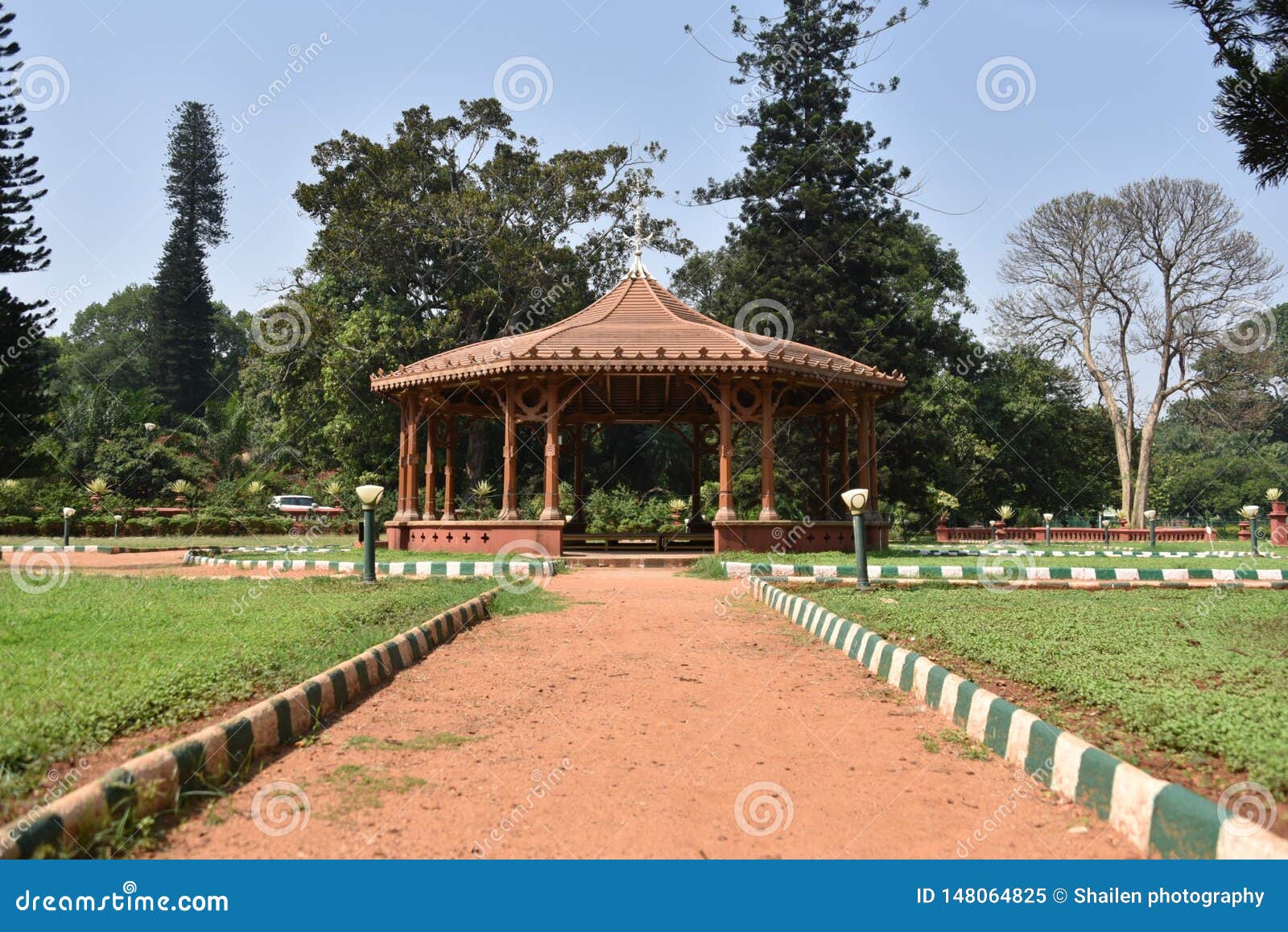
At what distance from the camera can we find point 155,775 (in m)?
3.12

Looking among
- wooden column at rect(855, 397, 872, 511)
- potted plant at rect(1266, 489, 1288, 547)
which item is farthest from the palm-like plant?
potted plant at rect(1266, 489, 1288, 547)

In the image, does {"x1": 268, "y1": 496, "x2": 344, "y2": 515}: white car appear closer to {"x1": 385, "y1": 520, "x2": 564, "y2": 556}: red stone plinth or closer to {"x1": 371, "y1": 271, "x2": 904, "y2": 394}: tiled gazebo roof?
{"x1": 371, "y1": 271, "x2": 904, "y2": 394}: tiled gazebo roof

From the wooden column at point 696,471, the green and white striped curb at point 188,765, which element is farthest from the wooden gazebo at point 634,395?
the green and white striped curb at point 188,765

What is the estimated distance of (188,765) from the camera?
3318 mm

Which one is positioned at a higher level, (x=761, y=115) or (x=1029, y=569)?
(x=761, y=115)

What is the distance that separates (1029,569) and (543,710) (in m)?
9.14

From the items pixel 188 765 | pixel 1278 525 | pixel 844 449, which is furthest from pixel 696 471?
pixel 1278 525

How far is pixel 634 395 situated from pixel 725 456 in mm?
4982

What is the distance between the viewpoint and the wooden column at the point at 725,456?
15.7 meters

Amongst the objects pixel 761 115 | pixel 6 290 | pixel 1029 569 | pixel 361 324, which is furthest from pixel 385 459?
pixel 1029 569

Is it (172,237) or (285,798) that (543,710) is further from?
(172,237)

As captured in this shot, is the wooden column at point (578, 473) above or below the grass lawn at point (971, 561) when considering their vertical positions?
above

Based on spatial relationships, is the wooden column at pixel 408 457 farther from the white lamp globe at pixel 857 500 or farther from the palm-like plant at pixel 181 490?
the palm-like plant at pixel 181 490

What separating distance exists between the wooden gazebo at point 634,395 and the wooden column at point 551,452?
0.07 feet
